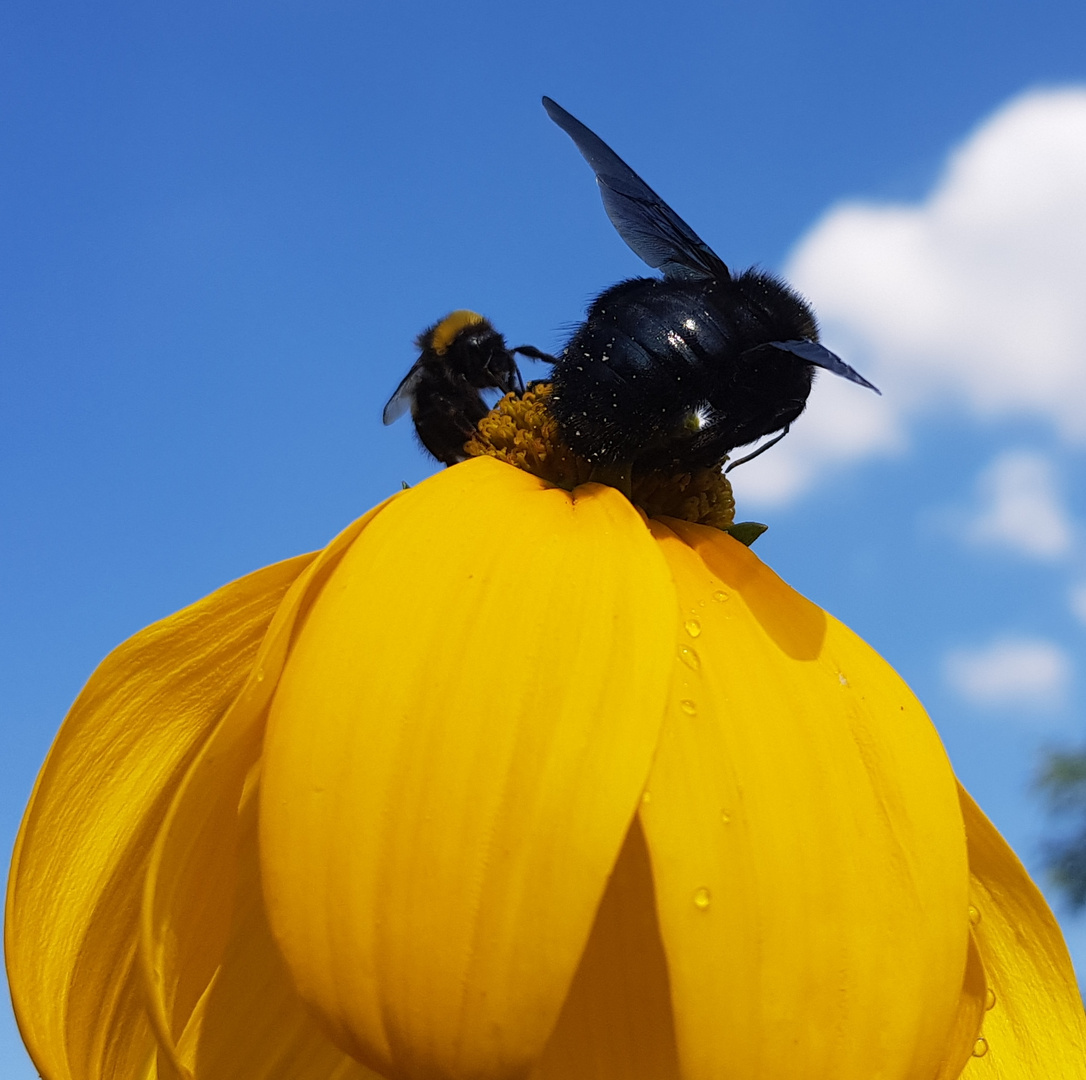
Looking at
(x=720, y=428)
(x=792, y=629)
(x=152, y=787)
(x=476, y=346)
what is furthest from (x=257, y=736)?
(x=476, y=346)

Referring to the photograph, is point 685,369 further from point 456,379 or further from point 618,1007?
point 618,1007

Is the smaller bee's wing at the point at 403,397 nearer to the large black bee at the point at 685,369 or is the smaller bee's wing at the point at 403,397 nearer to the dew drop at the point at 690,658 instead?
the large black bee at the point at 685,369

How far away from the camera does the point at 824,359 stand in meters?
1.48

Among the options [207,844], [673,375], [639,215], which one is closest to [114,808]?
[207,844]

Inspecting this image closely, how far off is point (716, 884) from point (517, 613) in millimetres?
344

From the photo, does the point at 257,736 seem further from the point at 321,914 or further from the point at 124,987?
the point at 124,987

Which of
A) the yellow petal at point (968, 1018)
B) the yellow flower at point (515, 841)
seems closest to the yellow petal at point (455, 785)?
the yellow flower at point (515, 841)

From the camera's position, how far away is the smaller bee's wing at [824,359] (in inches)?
55.4

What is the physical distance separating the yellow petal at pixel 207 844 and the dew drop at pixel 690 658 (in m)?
0.42

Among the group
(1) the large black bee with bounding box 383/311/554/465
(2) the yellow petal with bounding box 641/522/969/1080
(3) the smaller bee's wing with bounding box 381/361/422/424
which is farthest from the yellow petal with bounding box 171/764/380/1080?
(3) the smaller bee's wing with bounding box 381/361/422/424

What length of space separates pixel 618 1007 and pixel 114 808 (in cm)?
66

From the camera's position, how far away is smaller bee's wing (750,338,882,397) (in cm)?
141

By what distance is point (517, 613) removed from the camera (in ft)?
4.12

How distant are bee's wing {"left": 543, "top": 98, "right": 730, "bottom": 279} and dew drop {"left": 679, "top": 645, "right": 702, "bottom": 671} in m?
0.85
